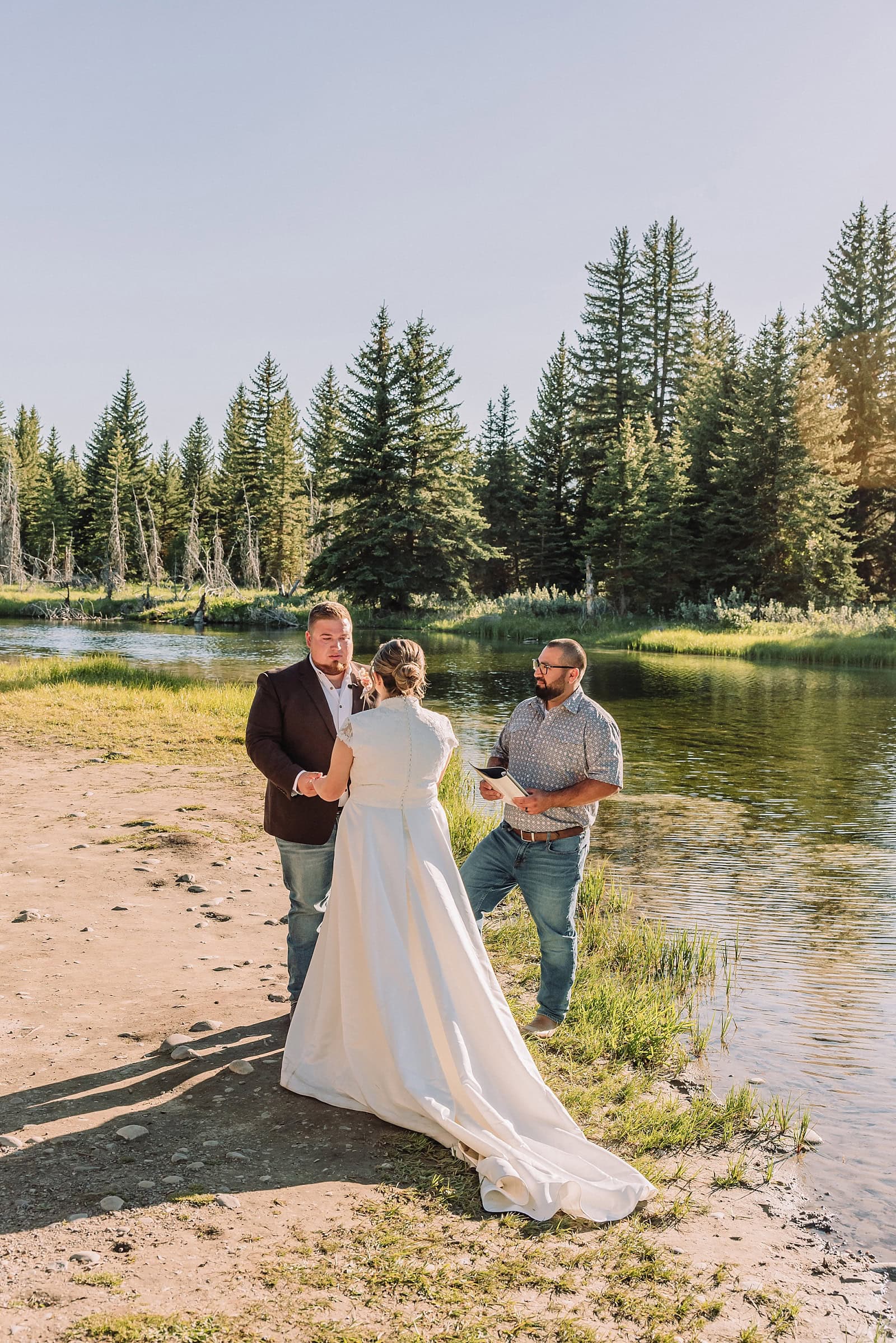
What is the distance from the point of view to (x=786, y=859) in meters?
→ 11.2

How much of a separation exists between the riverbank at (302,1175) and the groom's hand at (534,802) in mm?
1323

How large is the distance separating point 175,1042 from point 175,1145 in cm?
101

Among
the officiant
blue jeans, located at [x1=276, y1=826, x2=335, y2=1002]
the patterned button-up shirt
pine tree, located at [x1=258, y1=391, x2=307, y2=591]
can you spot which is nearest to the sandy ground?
blue jeans, located at [x1=276, y1=826, x2=335, y2=1002]

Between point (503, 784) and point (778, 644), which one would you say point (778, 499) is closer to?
point (778, 644)

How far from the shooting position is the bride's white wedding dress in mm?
4250

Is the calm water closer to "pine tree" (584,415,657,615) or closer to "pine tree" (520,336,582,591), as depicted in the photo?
"pine tree" (584,415,657,615)

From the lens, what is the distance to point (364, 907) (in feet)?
14.6

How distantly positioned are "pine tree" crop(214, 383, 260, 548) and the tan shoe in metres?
74.2

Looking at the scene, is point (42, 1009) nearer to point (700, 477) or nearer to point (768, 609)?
point (768, 609)

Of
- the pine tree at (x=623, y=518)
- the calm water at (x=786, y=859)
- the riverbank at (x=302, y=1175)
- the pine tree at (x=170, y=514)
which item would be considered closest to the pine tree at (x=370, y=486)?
the pine tree at (x=623, y=518)

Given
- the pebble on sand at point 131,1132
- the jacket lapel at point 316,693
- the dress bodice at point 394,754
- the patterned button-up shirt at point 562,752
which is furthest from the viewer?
the patterned button-up shirt at point 562,752

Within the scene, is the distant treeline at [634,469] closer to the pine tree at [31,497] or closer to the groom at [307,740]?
the pine tree at [31,497]

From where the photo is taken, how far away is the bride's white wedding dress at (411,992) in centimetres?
425

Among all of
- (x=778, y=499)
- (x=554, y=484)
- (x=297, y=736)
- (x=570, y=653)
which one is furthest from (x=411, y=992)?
(x=554, y=484)
